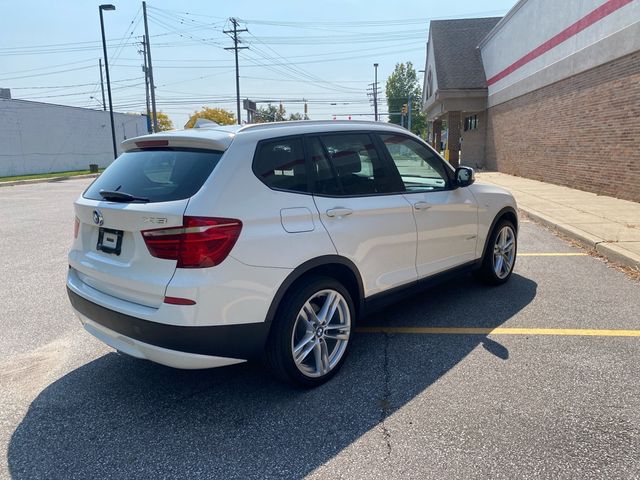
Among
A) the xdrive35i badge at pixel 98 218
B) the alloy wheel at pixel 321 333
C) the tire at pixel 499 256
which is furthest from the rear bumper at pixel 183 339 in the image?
the tire at pixel 499 256

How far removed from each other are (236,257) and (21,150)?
3973cm

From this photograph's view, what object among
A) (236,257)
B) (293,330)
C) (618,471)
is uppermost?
(236,257)

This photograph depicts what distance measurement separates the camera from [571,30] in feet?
46.8

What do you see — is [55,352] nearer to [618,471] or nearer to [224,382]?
[224,382]

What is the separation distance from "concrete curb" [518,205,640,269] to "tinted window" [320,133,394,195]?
13.1ft

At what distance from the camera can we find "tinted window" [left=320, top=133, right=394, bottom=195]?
3.53 meters

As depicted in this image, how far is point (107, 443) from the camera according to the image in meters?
2.72

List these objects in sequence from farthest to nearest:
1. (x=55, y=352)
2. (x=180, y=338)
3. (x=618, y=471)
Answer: (x=55, y=352)
(x=180, y=338)
(x=618, y=471)

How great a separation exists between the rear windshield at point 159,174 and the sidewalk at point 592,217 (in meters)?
5.49

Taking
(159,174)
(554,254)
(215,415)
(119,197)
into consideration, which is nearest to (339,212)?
(159,174)

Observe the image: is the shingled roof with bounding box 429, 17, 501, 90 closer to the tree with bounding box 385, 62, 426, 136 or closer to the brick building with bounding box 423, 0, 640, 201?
the brick building with bounding box 423, 0, 640, 201

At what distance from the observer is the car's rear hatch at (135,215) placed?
2.74 meters

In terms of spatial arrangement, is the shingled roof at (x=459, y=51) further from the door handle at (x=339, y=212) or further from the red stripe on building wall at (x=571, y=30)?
the door handle at (x=339, y=212)

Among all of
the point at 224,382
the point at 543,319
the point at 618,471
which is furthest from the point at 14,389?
the point at 543,319
